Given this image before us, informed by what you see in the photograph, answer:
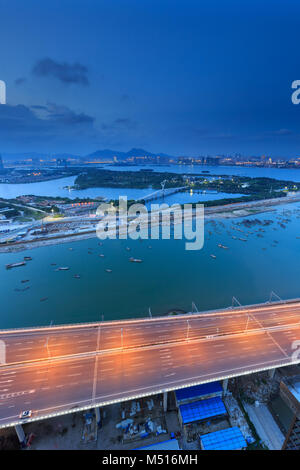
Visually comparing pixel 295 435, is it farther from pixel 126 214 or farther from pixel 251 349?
pixel 126 214

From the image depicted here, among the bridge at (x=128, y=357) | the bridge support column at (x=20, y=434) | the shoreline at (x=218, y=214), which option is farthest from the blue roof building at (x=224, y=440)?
the shoreline at (x=218, y=214)

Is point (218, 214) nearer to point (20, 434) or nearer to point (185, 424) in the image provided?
point (185, 424)

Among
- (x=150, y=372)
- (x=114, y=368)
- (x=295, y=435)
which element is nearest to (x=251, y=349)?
(x=295, y=435)

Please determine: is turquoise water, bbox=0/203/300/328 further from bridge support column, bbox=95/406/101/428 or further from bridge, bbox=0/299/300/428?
bridge support column, bbox=95/406/101/428

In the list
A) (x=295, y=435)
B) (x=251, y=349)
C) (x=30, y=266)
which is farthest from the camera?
(x=30, y=266)

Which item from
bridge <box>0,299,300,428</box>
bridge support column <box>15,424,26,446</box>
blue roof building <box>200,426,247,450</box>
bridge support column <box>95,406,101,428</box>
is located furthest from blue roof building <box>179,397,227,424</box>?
bridge support column <box>15,424,26,446</box>

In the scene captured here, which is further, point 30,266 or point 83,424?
point 30,266
